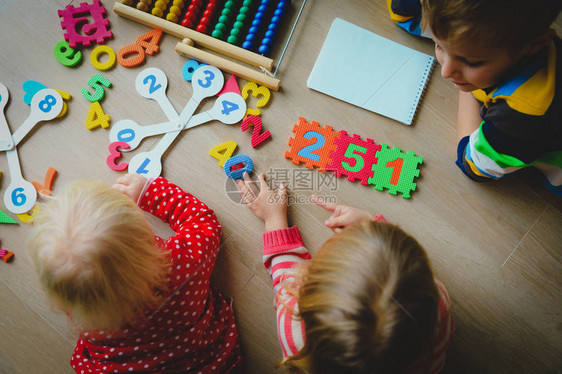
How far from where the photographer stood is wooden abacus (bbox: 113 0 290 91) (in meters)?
0.86

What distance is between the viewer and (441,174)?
33.1 inches

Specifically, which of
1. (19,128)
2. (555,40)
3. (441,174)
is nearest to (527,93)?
(555,40)

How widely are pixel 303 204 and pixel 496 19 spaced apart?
0.51 m

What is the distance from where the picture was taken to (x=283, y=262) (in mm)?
754

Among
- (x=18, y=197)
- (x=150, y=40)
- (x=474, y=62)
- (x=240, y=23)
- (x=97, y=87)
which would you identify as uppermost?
(x=474, y=62)

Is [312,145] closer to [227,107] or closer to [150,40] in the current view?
[227,107]

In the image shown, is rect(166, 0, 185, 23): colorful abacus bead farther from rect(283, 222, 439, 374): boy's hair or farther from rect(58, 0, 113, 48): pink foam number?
rect(283, 222, 439, 374): boy's hair

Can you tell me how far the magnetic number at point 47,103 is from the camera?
0.87 metres

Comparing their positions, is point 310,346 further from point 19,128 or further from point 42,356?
point 19,128

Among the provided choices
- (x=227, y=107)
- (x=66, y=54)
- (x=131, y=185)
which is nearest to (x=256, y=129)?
(x=227, y=107)

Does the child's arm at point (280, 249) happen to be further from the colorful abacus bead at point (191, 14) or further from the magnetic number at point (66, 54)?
the magnetic number at point (66, 54)

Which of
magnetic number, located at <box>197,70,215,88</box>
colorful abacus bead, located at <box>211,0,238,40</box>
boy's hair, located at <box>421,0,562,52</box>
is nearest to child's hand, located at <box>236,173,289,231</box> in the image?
magnetic number, located at <box>197,70,215,88</box>

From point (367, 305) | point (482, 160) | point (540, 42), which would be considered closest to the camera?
point (367, 305)

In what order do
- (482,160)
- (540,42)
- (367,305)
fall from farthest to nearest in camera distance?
(482,160) → (540,42) → (367,305)
